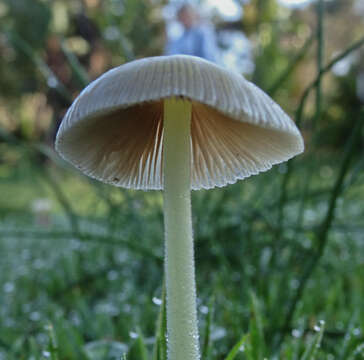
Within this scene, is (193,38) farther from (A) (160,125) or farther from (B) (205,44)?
(A) (160,125)

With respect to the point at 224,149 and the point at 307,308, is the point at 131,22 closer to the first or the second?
the point at 224,149

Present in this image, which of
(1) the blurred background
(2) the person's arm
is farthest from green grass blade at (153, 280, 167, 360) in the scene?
(2) the person's arm

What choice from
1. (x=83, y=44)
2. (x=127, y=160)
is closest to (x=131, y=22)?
(x=127, y=160)

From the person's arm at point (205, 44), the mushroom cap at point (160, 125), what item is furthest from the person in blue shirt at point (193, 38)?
the mushroom cap at point (160, 125)

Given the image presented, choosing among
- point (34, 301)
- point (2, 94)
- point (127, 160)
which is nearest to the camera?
point (127, 160)

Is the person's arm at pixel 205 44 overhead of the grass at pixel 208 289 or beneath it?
overhead

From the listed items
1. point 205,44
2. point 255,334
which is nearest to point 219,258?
point 255,334

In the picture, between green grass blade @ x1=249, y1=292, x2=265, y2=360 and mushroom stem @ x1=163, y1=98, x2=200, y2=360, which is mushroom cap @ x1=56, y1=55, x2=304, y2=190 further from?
green grass blade @ x1=249, y1=292, x2=265, y2=360

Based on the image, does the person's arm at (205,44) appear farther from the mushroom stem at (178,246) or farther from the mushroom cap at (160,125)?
the mushroom stem at (178,246)

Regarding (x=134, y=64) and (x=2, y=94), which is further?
(x=2, y=94)
